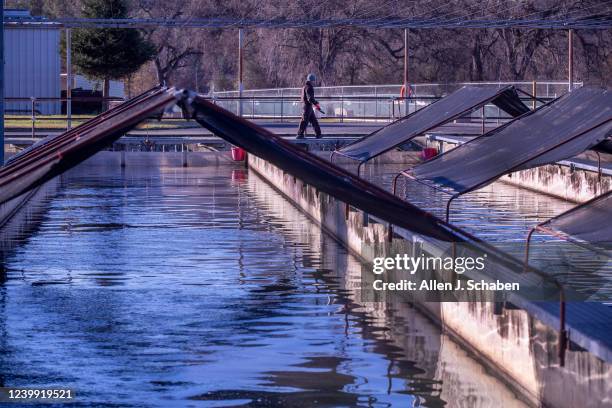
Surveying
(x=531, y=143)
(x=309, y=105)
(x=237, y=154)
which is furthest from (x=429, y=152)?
(x=531, y=143)

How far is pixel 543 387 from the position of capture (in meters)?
10.0

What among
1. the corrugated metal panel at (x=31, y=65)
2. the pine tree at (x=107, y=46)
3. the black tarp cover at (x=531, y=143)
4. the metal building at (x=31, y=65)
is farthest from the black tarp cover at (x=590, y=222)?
the pine tree at (x=107, y=46)

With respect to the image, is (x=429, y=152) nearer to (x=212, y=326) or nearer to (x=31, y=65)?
(x=31, y=65)

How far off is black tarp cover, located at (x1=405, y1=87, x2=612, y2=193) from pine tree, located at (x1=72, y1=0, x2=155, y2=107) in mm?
44692

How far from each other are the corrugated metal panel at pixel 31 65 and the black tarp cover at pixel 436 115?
34.9m

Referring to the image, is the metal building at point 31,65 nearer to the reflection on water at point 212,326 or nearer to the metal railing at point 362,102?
the metal railing at point 362,102

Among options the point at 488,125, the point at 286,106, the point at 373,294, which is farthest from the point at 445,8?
the point at 373,294

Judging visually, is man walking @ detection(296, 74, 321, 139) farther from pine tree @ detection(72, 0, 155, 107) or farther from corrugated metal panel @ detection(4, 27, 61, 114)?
pine tree @ detection(72, 0, 155, 107)

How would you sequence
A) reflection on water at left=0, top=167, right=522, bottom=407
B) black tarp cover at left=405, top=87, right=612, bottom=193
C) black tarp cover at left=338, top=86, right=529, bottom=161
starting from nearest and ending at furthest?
reflection on water at left=0, top=167, right=522, bottom=407 < black tarp cover at left=405, top=87, right=612, bottom=193 < black tarp cover at left=338, top=86, right=529, bottom=161

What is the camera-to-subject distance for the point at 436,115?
22.0m

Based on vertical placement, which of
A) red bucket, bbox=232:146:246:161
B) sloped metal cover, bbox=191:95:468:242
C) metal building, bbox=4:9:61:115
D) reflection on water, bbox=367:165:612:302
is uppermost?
metal building, bbox=4:9:61:115

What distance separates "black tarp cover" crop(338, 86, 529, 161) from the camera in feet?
70.2

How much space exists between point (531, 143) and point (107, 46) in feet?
155

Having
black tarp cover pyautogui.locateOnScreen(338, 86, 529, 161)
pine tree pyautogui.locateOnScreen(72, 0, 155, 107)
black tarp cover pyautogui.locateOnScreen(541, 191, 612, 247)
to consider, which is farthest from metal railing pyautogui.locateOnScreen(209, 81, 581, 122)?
black tarp cover pyautogui.locateOnScreen(541, 191, 612, 247)
